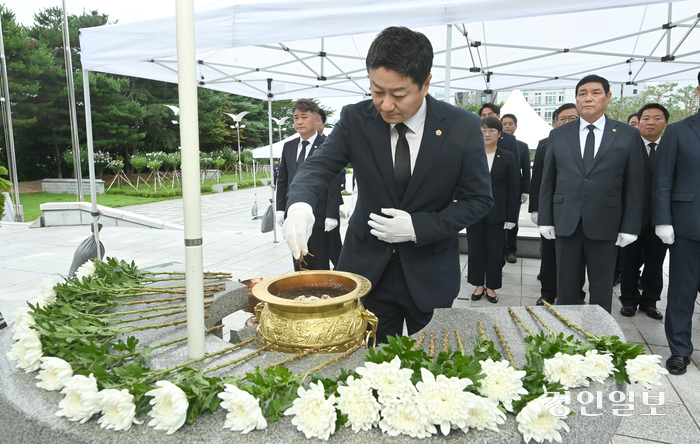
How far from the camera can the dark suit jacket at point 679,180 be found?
2.81 metres

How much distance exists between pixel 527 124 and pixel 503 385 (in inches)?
476

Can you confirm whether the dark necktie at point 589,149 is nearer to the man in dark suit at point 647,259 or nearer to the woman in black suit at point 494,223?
the man in dark suit at point 647,259

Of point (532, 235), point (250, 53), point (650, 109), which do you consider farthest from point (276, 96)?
point (650, 109)

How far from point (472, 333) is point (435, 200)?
51 centimetres

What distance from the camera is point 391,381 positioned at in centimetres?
97

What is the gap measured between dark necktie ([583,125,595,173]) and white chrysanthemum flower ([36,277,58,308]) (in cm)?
338

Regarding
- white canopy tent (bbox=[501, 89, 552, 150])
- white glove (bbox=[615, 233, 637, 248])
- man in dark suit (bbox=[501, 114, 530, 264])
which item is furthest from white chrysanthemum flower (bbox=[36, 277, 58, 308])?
white canopy tent (bbox=[501, 89, 552, 150])

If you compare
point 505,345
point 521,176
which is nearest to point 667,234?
point 505,345

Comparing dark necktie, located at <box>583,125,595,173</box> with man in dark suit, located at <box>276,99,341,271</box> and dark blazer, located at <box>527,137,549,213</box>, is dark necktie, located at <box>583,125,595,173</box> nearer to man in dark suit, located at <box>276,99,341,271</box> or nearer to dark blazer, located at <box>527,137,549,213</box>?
dark blazer, located at <box>527,137,549,213</box>

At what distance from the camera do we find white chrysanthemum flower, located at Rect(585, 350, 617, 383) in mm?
1098

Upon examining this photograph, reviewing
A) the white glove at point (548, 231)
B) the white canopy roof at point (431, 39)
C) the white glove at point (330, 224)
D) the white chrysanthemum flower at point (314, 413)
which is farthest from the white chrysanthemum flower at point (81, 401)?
the white glove at point (330, 224)

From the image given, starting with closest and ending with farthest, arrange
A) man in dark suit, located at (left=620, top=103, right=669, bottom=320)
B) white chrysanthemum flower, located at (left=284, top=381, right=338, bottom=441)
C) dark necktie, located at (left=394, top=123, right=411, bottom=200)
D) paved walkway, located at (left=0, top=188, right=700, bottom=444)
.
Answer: white chrysanthemum flower, located at (left=284, top=381, right=338, bottom=441) < dark necktie, located at (left=394, top=123, right=411, bottom=200) < paved walkway, located at (left=0, top=188, right=700, bottom=444) < man in dark suit, located at (left=620, top=103, right=669, bottom=320)

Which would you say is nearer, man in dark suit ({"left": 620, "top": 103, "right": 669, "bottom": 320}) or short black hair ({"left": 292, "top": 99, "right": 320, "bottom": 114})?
man in dark suit ({"left": 620, "top": 103, "right": 669, "bottom": 320})

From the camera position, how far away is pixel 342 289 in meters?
1.44
